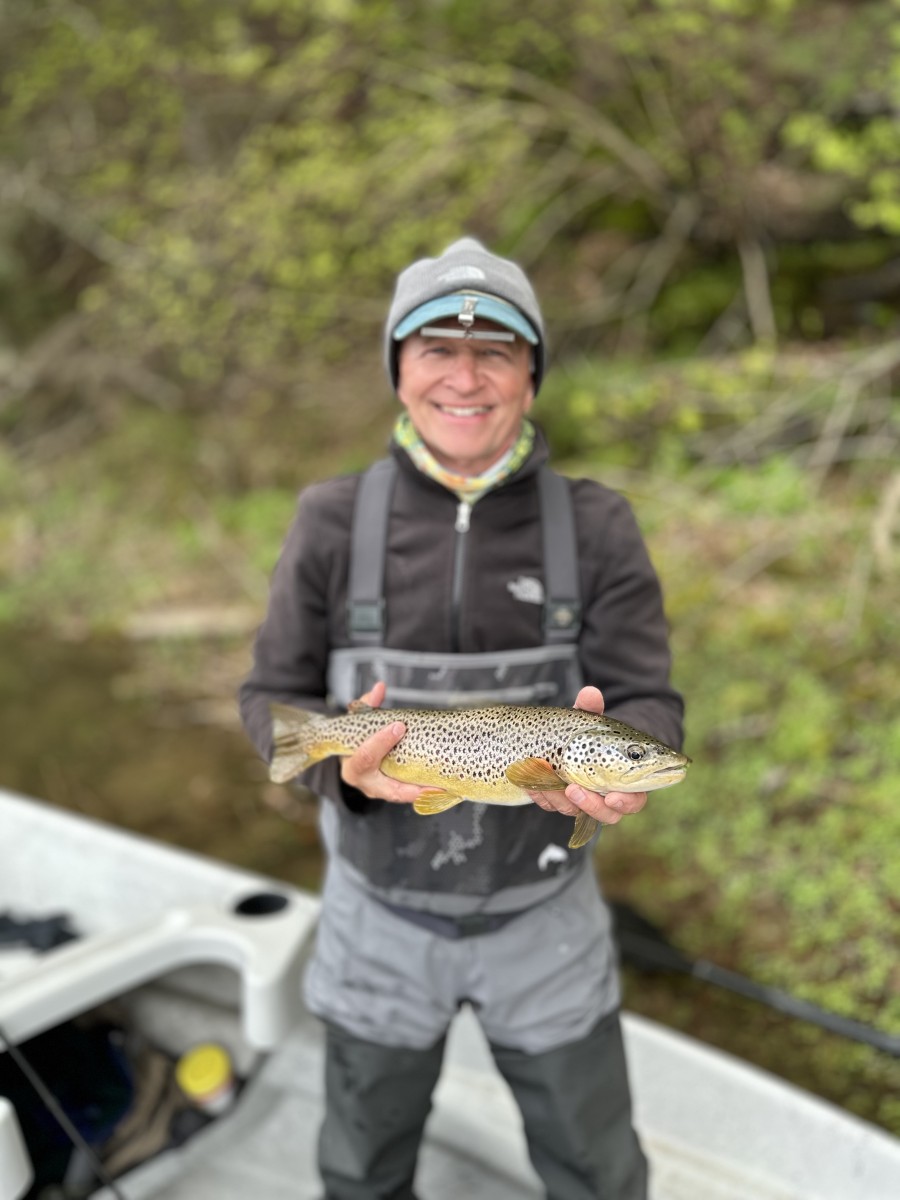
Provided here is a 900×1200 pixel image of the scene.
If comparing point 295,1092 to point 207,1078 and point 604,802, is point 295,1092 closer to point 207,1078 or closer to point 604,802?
point 207,1078

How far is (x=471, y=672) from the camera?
80.5 inches

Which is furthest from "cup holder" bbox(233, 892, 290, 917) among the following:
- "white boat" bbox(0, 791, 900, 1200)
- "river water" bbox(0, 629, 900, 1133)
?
"river water" bbox(0, 629, 900, 1133)

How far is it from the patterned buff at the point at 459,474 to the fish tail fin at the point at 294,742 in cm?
61

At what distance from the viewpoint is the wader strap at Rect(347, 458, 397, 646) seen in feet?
6.86

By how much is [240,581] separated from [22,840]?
5277mm

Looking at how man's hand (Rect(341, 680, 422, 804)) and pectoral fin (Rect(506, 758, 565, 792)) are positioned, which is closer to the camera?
pectoral fin (Rect(506, 758, 565, 792))

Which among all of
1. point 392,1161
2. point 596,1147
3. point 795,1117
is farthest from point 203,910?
point 795,1117

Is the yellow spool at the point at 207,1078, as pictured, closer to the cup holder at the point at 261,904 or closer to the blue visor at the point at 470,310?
the cup holder at the point at 261,904

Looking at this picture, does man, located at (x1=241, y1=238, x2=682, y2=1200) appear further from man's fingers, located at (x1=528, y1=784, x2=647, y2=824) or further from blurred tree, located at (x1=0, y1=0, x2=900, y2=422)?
blurred tree, located at (x1=0, y1=0, x2=900, y2=422)

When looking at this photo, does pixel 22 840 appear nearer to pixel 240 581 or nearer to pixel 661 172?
pixel 240 581

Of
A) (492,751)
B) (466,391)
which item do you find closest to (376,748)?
(492,751)

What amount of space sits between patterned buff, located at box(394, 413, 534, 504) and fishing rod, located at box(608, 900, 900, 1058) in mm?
2717

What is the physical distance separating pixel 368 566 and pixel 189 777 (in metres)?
5.06

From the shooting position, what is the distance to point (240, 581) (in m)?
9.23
